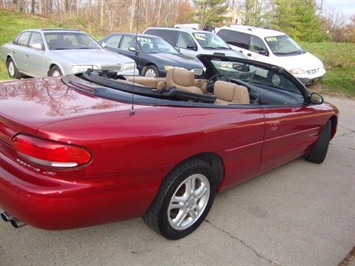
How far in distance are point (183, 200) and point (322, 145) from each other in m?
2.60

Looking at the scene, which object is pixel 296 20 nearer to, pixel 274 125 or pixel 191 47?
pixel 191 47

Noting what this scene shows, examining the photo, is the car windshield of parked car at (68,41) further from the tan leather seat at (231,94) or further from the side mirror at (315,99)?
the side mirror at (315,99)

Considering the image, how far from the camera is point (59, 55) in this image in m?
6.91

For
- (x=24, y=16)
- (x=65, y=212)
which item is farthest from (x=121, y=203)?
(x=24, y=16)

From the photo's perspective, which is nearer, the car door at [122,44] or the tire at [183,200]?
the tire at [183,200]

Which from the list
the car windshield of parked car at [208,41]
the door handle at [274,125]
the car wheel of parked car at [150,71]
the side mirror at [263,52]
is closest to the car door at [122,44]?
the car wheel of parked car at [150,71]

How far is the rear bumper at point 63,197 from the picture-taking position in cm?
181

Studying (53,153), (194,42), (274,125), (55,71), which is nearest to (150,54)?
(194,42)

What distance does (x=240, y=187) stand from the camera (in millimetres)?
3516

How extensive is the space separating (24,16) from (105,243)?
19728 millimetres

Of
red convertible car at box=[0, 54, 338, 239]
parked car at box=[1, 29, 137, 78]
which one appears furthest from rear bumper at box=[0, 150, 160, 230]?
parked car at box=[1, 29, 137, 78]

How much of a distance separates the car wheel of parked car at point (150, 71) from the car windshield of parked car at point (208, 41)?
235 cm

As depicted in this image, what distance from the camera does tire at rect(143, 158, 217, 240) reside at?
2297mm

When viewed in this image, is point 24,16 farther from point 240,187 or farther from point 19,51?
point 240,187
